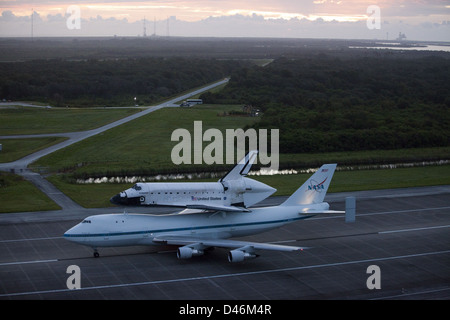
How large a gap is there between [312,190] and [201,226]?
1050 cm

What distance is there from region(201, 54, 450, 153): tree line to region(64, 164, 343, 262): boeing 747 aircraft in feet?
170

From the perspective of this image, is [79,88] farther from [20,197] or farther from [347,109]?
[20,197]

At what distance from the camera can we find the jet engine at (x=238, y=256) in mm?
42969

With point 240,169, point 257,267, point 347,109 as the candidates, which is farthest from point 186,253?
point 347,109

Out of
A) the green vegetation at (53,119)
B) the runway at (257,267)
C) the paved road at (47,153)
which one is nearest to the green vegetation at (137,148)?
the paved road at (47,153)

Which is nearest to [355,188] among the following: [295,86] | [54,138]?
[54,138]

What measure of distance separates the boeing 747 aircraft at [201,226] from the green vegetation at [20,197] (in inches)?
750

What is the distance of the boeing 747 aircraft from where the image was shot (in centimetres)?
4388

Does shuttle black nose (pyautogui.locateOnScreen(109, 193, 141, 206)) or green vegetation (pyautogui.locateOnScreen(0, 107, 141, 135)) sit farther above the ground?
green vegetation (pyautogui.locateOnScreen(0, 107, 141, 135))

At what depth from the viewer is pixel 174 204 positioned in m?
45.5

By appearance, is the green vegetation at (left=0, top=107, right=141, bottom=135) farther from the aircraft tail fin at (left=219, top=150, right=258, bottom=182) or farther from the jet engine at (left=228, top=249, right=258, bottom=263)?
the jet engine at (left=228, top=249, right=258, bottom=263)

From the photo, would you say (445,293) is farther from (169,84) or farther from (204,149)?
(169,84)

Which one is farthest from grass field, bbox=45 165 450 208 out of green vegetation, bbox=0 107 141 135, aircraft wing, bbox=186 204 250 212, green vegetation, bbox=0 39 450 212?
green vegetation, bbox=0 107 141 135

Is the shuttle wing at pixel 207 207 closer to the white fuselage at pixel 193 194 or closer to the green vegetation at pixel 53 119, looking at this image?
the white fuselage at pixel 193 194
